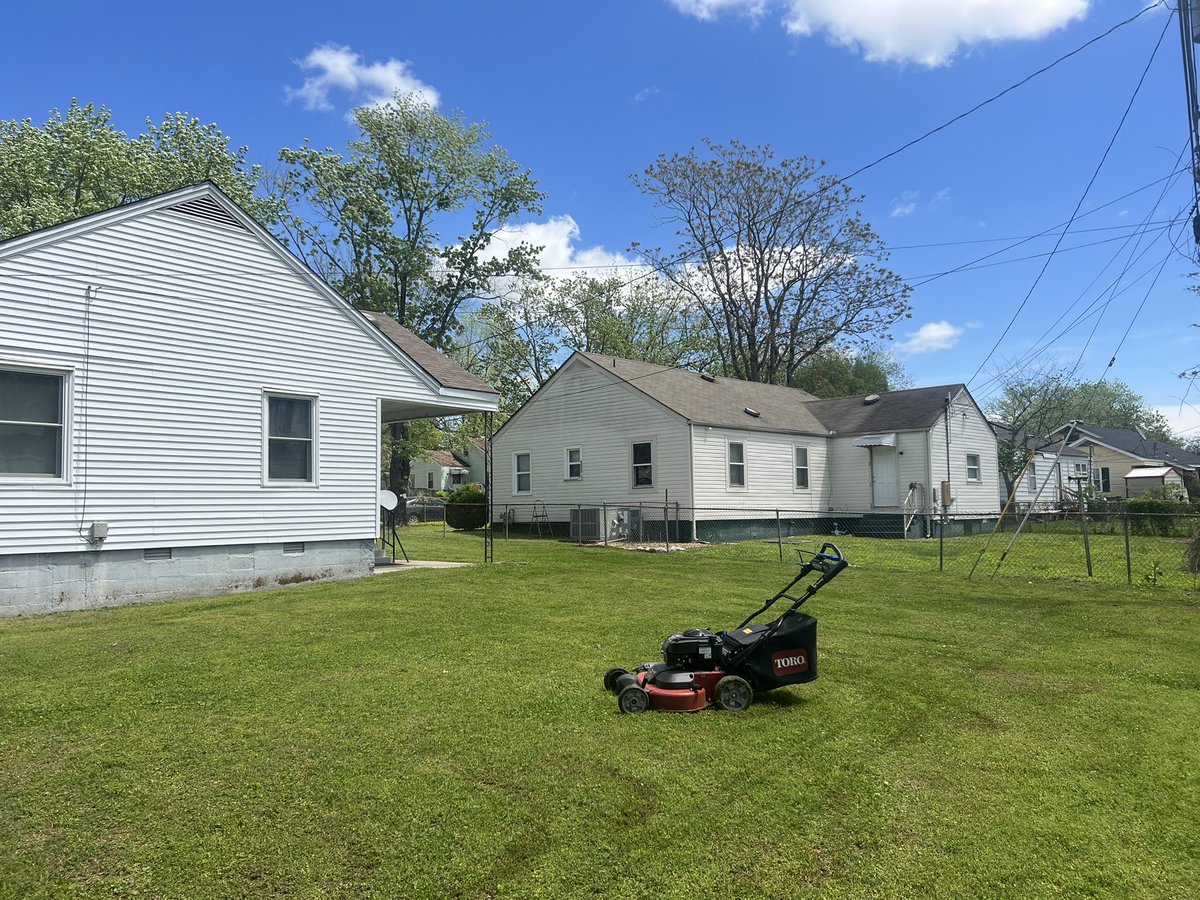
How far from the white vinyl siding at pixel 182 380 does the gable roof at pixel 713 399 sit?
10520 mm

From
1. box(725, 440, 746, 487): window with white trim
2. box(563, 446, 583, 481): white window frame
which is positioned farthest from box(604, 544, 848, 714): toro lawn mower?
box(563, 446, 583, 481): white window frame

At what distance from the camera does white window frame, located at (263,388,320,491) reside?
10.7 meters

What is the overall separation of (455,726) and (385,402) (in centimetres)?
897

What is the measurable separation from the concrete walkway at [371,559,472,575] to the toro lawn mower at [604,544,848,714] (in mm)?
8093

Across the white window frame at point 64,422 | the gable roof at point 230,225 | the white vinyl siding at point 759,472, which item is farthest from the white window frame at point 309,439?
the white vinyl siding at point 759,472

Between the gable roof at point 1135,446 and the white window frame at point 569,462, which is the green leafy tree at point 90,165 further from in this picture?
the gable roof at point 1135,446

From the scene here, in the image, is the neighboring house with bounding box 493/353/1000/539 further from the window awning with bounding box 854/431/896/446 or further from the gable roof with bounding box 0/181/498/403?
the gable roof with bounding box 0/181/498/403

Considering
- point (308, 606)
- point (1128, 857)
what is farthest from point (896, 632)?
point (308, 606)

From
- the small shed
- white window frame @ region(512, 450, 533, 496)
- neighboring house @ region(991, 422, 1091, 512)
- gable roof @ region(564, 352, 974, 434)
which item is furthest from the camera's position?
the small shed

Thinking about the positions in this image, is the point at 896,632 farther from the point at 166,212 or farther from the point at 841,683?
the point at 166,212

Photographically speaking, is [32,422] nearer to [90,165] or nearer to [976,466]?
[90,165]

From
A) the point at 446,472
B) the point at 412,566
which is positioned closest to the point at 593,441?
the point at 412,566

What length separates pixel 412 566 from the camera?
13133 millimetres

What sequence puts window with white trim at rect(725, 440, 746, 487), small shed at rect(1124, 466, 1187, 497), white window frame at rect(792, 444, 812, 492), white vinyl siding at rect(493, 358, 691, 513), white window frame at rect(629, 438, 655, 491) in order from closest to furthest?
white vinyl siding at rect(493, 358, 691, 513) → white window frame at rect(629, 438, 655, 491) → window with white trim at rect(725, 440, 746, 487) → white window frame at rect(792, 444, 812, 492) → small shed at rect(1124, 466, 1187, 497)
